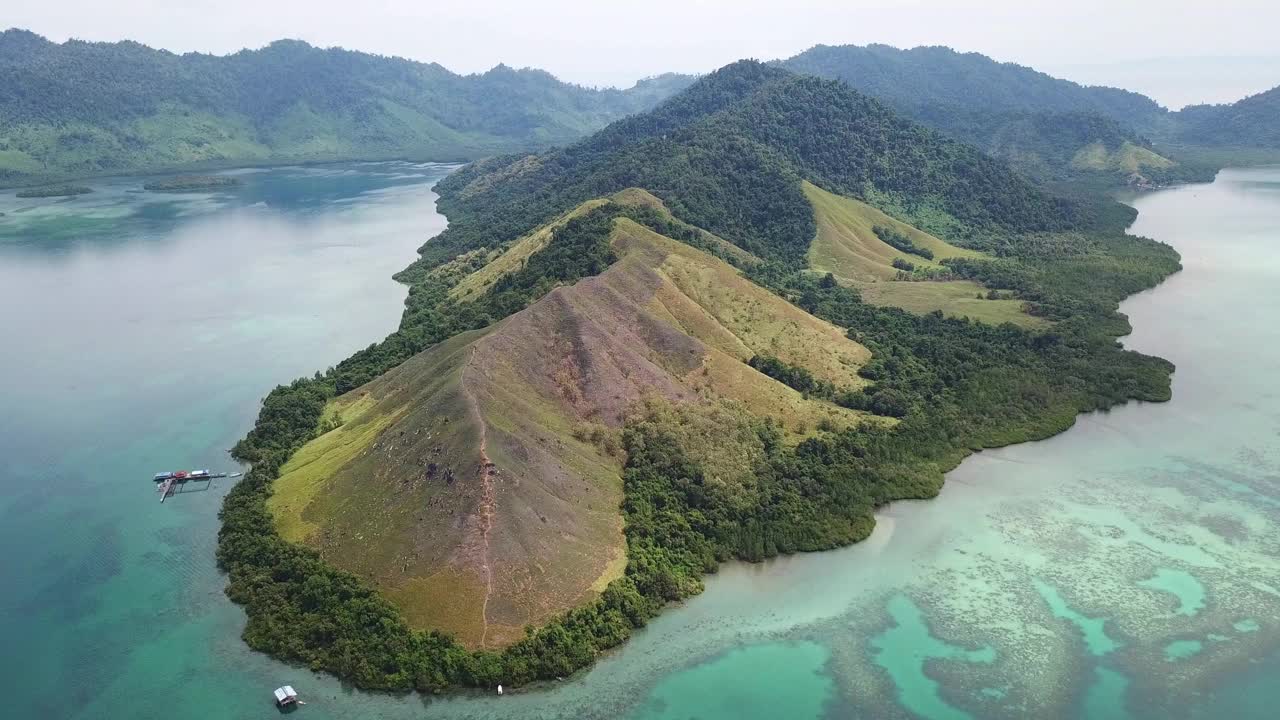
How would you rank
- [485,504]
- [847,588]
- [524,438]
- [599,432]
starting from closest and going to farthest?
[485,504] < [847,588] < [524,438] < [599,432]

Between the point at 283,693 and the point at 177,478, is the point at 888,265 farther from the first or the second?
the point at 283,693

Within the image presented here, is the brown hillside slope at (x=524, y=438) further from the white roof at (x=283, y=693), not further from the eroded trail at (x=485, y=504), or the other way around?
the white roof at (x=283, y=693)

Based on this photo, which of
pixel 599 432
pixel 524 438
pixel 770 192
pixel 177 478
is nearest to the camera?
pixel 524 438

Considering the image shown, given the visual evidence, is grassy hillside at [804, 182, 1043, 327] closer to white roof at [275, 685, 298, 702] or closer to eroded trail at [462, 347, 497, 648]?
eroded trail at [462, 347, 497, 648]

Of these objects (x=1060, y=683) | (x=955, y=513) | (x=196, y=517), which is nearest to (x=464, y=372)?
(x=196, y=517)

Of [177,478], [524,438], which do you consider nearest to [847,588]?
[524,438]

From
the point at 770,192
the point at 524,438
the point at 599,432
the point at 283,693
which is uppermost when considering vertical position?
the point at 770,192

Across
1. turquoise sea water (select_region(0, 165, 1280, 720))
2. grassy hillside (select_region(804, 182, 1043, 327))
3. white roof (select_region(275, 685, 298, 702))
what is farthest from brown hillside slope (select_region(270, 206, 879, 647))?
grassy hillside (select_region(804, 182, 1043, 327))

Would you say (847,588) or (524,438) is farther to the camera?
(524,438)
